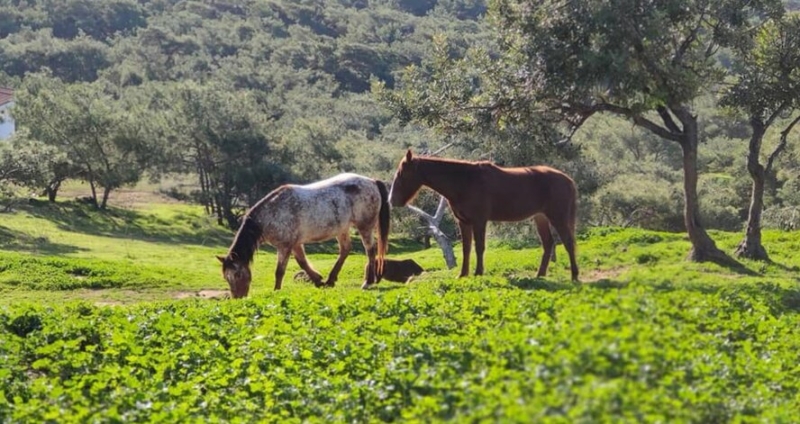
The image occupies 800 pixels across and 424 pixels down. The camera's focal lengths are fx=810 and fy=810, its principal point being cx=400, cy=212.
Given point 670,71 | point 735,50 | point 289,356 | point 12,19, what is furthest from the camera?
point 12,19

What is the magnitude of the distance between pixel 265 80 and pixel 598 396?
479ft

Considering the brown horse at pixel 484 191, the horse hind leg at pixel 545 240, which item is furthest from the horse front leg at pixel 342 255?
the horse hind leg at pixel 545 240

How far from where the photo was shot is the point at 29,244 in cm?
3972

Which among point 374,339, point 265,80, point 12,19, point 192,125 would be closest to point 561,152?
point 374,339

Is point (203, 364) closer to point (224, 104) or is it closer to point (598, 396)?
point (598, 396)

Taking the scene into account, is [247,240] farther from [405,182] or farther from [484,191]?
[484,191]

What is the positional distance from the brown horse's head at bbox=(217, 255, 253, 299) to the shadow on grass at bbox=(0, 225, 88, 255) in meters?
22.8

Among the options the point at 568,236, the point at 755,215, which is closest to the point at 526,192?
the point at 568,236

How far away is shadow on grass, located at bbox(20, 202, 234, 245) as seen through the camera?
167 ft

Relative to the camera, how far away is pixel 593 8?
61.6 ft

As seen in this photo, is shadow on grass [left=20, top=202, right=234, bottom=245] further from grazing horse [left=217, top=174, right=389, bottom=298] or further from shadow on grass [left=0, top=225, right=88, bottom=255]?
grazing horse [left=217, top=174, right=389, bottom=298]

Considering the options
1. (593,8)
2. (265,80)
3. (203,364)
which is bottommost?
(203,364)

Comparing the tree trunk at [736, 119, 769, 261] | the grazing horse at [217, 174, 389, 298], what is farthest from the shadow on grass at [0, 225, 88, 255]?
the tree trunk at [736, 119, 769, 261]

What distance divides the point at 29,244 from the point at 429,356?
3563 centimetres
